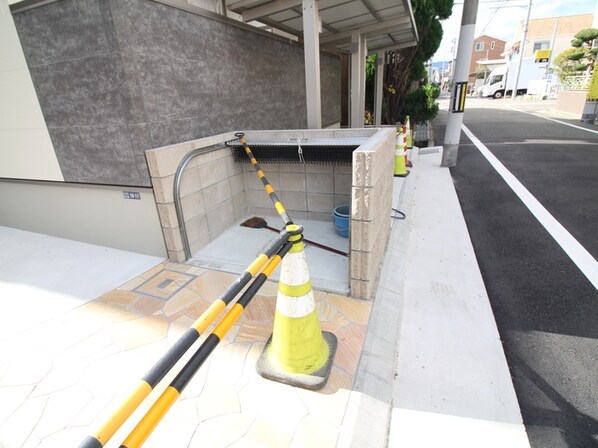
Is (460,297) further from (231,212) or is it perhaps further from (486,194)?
(486,194)

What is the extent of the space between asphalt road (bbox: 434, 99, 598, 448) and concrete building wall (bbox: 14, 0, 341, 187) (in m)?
3.53

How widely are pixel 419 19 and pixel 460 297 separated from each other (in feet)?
32.2

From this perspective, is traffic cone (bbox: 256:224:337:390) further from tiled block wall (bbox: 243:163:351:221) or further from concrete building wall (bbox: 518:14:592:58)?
concrete building wall (bbox: 518:14:592:58)

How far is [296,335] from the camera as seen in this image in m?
1.95

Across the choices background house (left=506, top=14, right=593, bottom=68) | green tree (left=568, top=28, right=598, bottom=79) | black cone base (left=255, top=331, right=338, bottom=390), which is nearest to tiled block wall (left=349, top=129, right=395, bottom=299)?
black cone base (left=255, top=331, right=338, bottom=390)

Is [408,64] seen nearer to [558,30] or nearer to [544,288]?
[544,288]

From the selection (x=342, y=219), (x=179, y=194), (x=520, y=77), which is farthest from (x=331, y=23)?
(x=520, y=77)

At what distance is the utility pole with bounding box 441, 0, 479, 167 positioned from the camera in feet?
21.6

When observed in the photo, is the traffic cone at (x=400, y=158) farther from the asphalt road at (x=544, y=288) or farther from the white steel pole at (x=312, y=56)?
the white steel pole at (x=312, y=56)

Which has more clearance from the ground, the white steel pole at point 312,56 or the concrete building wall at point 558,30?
the concrete building wall at point 558,30

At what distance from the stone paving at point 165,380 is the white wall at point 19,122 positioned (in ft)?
6.11

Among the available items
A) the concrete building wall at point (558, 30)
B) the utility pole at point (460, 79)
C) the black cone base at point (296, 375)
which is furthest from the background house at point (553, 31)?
the black cone base at point (296, 375)

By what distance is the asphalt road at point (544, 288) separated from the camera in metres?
1.90

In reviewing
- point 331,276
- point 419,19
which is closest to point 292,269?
point 331,276
